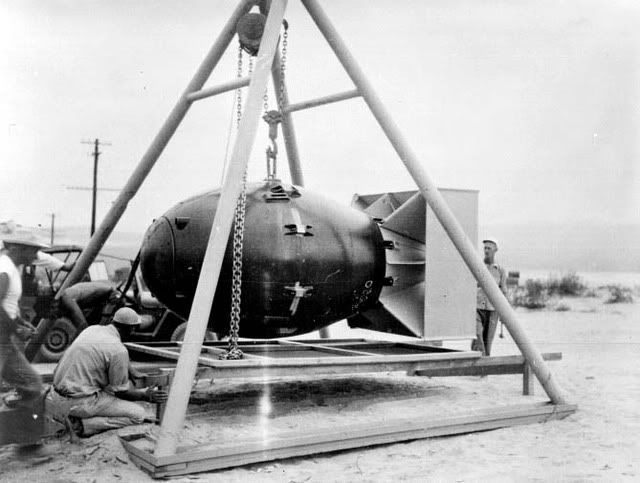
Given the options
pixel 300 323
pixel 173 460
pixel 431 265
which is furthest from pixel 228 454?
pixel 431 265

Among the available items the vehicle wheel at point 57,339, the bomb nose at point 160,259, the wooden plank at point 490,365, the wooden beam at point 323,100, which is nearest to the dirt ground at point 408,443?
the wooden plank at point 490,365

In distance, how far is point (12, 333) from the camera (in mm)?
5715

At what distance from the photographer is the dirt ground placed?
496 cm

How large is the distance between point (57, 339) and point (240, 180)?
645 cm

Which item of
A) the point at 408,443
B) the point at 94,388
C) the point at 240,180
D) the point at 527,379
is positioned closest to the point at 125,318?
the point at 94,388

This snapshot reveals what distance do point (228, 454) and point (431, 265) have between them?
3075mm

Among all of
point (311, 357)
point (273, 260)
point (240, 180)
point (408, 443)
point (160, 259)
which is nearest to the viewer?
point (240, 180)

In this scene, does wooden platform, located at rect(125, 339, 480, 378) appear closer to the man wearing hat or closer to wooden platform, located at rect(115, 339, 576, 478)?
wooden platform, located at rect(115, 339, 576, 478)

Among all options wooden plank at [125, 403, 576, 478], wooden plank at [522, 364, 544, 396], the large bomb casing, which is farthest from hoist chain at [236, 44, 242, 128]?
wooden plank at [522, 364, 544, 396]

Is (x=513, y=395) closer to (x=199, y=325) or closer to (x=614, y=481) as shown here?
(x=614, y=481)

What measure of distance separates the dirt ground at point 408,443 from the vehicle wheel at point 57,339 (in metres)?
3.51

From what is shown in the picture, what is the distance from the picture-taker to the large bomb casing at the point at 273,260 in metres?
6.25

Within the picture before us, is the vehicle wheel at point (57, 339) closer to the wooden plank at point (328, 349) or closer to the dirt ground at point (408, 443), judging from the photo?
the dirt ground at point (408, 443)

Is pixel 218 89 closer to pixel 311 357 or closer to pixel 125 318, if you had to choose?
pixel 125 318
